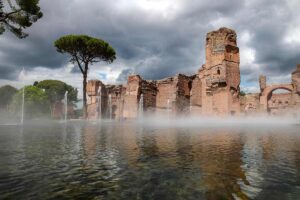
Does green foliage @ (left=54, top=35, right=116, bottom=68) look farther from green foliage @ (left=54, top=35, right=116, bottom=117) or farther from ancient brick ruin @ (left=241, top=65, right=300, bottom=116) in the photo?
ancient brick ruin @ (left=241, top=65, right=300, bottom=116)

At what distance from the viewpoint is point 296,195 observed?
10.1ft

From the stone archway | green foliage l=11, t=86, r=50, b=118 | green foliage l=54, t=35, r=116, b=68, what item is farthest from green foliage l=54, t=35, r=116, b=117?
the stone archway

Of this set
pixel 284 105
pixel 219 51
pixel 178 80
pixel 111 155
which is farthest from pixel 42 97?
pixel 111 155

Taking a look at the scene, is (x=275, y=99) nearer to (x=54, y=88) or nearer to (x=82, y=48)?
(x=82, y=48)

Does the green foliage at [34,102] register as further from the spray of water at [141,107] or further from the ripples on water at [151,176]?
the ripples on water at [151,176]

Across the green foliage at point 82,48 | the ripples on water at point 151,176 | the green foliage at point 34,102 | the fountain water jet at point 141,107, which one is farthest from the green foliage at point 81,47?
the ripples on water at point 151,176

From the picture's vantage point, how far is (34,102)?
162 feet

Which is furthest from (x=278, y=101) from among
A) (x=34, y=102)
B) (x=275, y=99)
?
(x=34, y=102)

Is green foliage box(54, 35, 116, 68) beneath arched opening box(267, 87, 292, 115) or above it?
above

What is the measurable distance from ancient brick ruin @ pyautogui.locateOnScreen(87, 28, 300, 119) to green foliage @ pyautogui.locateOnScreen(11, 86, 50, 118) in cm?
1449

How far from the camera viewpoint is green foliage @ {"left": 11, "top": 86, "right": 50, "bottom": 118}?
47.4m

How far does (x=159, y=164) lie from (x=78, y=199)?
220 cm

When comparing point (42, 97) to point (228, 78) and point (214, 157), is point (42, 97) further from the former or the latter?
point (214, 157)

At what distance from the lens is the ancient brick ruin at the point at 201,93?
89.4 ft
